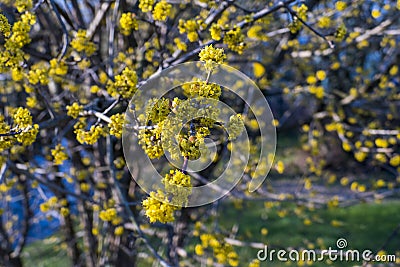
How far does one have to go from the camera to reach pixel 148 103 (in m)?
1.76

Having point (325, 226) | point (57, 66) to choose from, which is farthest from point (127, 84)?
point (325, 226)

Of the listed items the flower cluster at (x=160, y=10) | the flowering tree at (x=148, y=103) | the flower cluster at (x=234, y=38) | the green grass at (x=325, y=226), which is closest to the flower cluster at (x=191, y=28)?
the flowering tree at (x=148, y=103)

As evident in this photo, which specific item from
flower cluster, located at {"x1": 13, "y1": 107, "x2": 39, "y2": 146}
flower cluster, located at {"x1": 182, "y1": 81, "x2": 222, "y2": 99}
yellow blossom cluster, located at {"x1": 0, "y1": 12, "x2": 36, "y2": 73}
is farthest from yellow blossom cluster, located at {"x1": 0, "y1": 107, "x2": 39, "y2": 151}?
flower cluster, located at {"x1": 182, "y1": 81, "x2": 222, "y2": 99}

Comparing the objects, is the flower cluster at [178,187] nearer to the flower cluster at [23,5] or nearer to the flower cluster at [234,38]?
the flower cluster at [234,38]

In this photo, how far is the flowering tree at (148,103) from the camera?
67.6 inches

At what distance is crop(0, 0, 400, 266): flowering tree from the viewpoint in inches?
67.6

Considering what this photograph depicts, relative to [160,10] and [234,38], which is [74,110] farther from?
[234,38]

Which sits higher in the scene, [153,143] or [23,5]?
[23,5]

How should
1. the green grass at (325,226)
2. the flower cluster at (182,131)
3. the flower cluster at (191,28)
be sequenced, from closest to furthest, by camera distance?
the flower cluster at (182,131), the flower cluster at (191,28), the green grass at (325,226)

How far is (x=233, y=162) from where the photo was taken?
4.00 m

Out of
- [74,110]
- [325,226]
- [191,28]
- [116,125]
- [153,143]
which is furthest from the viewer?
[325,226]

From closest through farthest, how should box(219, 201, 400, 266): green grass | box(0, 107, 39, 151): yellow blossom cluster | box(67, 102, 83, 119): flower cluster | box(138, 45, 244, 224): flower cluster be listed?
box(138, 45, 244, 224): flower cluster < box(0, 107, 39, 151): yellow blossom cluster < box(67, 102, 83, 119): flower cluster < box(219, 201, 400, 266): green grass

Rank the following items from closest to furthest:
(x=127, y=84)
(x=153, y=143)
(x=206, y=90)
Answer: (x=206, y=90) → (x=153, y=143) → (x=127, y=84)

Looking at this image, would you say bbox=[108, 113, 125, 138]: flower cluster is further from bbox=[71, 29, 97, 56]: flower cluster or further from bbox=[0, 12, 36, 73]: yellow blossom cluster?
bbox=[71, 29, 97, 56]: flower cluster
